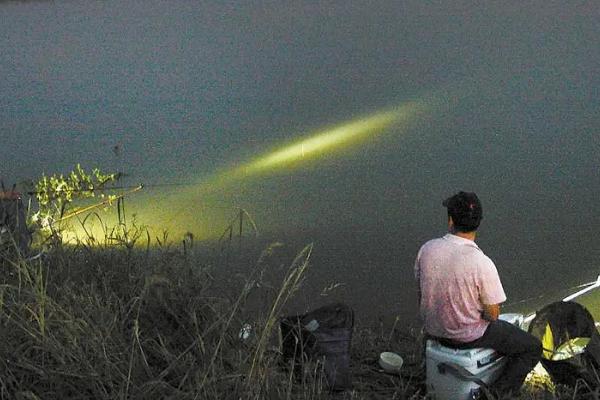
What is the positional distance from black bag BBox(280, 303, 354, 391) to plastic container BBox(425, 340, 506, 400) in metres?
0.46

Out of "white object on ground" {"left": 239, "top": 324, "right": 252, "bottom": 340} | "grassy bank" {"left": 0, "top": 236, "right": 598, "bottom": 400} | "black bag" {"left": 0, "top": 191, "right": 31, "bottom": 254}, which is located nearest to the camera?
"grassy bank" {"left": 0, "top": 236, "right": 598, "bottom": 400}

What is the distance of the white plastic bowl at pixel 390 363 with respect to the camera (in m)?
4.64

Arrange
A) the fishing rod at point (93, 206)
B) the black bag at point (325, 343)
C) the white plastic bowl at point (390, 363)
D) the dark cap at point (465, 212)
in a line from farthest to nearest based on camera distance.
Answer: the fishing rod at point (93, 206)
the white plastic bowl at point (390, 363)
the dark cap at point (465, 212)
the black bag at point (325, 343)

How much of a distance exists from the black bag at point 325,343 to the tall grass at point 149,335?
12cm

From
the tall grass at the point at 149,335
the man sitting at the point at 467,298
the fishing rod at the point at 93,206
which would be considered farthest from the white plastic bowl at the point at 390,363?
the fishing rod at the point at 93,206

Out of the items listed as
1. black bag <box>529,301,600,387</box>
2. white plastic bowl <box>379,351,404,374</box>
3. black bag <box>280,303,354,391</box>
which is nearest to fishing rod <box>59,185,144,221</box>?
black bag <box>280,303,354,391</box>

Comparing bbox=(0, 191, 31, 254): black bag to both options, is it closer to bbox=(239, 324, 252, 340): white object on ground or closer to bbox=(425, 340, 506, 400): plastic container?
bbox=(239, 324, 252, 340): white object on ground

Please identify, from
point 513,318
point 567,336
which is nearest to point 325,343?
point 513,318

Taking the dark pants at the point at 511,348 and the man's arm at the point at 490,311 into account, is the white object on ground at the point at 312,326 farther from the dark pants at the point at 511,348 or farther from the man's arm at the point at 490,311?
the man's arm at the point at 490,311

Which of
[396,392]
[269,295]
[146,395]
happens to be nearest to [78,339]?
[146,395]

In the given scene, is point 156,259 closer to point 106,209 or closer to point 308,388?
point 308,388

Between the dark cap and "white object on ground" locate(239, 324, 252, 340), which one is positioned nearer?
"white object on ground" locate(239, 324, 252, 340)

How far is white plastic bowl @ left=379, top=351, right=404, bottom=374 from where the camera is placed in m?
4.64

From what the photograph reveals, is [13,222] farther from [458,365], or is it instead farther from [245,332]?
[458,365]
